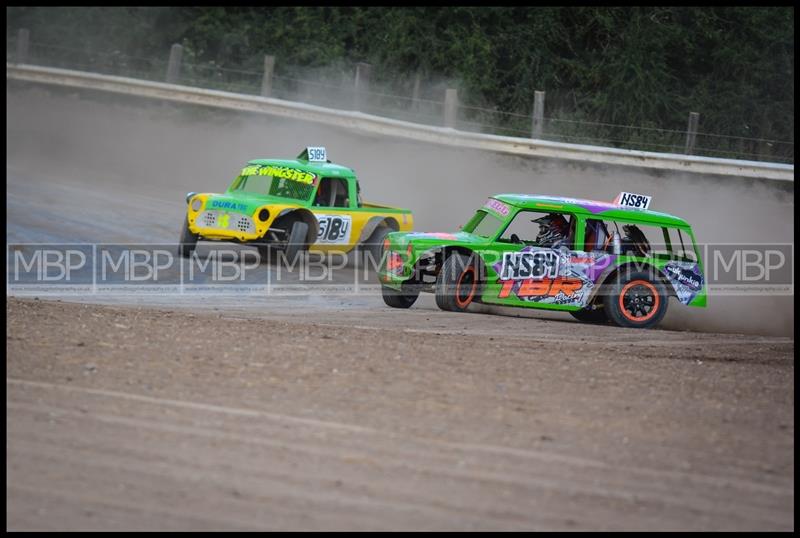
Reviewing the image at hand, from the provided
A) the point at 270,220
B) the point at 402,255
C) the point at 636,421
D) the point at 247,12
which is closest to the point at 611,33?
the point at 247,12

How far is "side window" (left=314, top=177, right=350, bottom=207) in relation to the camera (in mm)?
16297

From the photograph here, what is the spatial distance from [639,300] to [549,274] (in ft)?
3.60

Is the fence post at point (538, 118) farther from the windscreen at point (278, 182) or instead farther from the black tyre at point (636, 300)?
the black tyre at point (636, 300)

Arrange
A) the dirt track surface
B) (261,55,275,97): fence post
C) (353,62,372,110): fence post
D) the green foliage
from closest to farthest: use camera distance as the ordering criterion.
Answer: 1. the dirt track surface
2. (353,62,372,110): fence post
3. (261,55,275,97): fence post
4. the green foliage

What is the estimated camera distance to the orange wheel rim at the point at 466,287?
12.4m

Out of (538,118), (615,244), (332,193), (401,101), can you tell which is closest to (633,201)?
(615,244)

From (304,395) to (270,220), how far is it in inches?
322

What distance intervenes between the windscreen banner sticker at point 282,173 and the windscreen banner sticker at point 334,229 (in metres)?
0.60

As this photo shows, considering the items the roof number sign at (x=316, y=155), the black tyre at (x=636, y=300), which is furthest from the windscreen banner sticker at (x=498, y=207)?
the roof number sign at (x=316, y=155)

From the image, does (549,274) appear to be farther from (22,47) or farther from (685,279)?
(22,47)

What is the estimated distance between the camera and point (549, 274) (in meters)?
12.6

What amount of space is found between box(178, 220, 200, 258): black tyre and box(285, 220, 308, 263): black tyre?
1.24 meters

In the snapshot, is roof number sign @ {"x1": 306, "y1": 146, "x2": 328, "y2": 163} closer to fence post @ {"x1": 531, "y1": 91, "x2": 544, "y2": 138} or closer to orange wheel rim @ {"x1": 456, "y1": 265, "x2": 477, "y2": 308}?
orange wheel rim @ {"x1": 456, "y1": 265, "x2": 477, "y2": 308}

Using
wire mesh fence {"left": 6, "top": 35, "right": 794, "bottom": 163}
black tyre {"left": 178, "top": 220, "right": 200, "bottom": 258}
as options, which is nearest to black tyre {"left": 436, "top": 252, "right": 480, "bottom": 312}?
black tyre {"left": 178, "top": 220, "right": 200, "bottom": 258}
